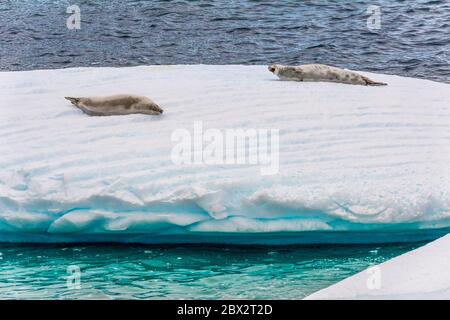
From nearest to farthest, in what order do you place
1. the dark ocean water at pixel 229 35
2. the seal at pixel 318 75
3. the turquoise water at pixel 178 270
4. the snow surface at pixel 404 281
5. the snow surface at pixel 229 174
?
the snow surface at pixel 404 281
the turquoise water at pixel 178 270
the snow surface at pixel 229 174
the seal at pixel 318 75
the dark ocean water at pixel 229 35

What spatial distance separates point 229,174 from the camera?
3.37m

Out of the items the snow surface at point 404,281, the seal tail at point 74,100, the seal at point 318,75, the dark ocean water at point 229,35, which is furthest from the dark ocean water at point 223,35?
the snow surface at point 404,281

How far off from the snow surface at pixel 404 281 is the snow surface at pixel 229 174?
478mm

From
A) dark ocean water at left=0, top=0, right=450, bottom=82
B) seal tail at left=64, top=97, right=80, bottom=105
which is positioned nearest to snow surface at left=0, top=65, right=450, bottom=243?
seal tail at left=64, top=97, right=80, bottom=105

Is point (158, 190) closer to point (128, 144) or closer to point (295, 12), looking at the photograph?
point (128, 144)

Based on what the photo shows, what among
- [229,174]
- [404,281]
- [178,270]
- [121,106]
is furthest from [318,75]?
[404,281]

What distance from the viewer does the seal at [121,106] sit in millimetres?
3820

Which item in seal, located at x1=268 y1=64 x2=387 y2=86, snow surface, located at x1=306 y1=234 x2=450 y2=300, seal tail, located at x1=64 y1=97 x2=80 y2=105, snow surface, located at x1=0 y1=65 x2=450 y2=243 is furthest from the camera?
seal, located at x1=268 y1=64 x2=387 y2=86

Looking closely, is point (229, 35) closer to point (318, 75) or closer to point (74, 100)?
point (318, 75)

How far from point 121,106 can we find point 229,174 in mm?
709

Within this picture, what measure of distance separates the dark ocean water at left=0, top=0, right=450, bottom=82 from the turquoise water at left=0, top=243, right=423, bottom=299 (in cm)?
210

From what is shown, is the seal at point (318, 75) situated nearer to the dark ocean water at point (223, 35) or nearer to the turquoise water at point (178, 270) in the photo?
the dark ocean water at point (223, 35)

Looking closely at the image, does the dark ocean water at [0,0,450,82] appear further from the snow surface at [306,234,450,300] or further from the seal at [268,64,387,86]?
the snow surface at [306,234,450,300]

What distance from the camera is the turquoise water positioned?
2.80 meters
